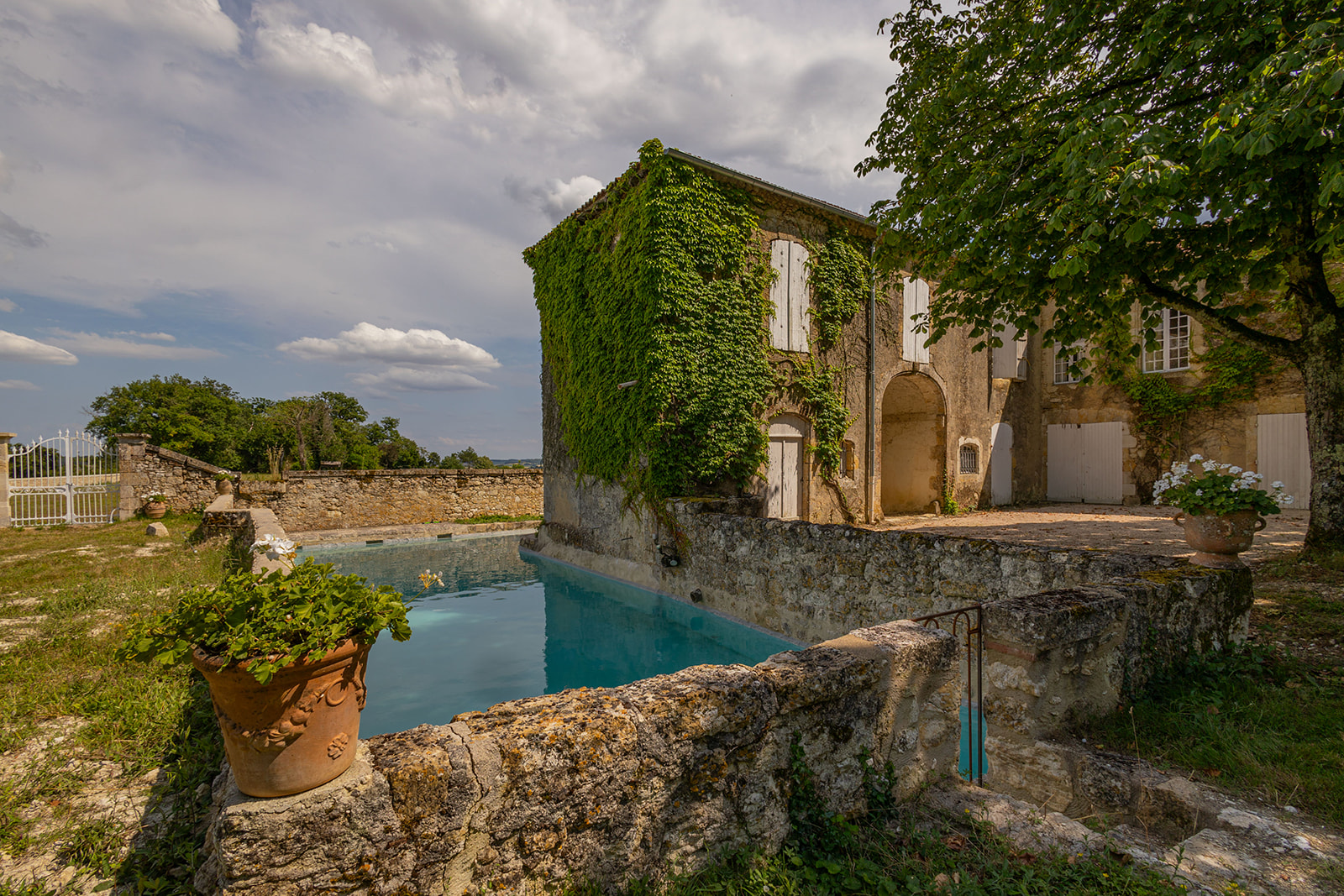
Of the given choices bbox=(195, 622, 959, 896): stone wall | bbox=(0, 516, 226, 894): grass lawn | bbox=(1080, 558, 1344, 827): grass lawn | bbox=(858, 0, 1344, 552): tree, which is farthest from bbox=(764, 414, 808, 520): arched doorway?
bbox=(0, 516, 226, 894): grass lawn

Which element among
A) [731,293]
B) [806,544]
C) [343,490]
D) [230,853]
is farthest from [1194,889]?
[343,490]

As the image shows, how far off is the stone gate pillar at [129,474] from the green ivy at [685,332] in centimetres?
1187

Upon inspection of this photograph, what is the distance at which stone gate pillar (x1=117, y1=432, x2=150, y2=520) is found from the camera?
14.4 meters

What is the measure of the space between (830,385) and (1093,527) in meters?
5.74

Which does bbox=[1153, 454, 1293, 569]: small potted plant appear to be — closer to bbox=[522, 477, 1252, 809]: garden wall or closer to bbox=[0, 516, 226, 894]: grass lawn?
bbox=[522, 477, 1252, 809]: garden wall

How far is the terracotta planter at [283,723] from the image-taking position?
1688 millimetres

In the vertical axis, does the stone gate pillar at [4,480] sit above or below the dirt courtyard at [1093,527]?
above

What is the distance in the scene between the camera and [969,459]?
15172mm

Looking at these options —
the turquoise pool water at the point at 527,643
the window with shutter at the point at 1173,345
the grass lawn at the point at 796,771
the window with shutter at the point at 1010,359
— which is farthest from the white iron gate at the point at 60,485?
the window with shutter at the point at 1173,345

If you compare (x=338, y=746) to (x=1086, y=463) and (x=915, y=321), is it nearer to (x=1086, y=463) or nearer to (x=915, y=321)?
(x=915, y=321)

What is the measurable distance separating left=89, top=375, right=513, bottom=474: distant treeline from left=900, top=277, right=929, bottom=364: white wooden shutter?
2441cm

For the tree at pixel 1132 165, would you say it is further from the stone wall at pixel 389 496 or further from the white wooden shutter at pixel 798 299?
the stone wall at pixel 389 496

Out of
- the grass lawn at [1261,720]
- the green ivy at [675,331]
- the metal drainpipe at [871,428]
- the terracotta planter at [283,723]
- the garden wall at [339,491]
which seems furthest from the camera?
the garden wall at [339,491]

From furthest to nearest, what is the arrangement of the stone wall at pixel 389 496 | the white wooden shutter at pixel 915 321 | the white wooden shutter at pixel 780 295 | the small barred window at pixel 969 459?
the stone wall at pixel 389 496, the small barred window at pixel 969 459, the white wooden shutter at pixel 915 321, the white wooden shutter at pixel 780 295
